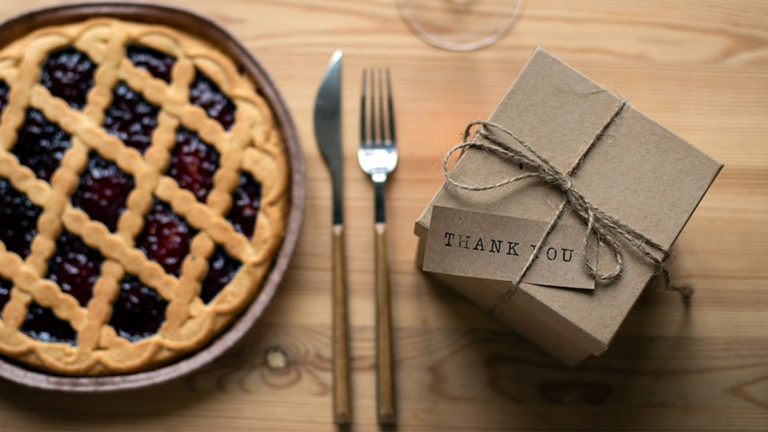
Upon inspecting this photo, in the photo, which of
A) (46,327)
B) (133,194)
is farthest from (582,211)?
(46,327)

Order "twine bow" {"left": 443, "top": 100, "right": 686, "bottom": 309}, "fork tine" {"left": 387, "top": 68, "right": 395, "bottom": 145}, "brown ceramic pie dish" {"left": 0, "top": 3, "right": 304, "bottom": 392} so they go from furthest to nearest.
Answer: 1. "fork tine" {"left": 387, "top": 68, "right": 395, "bottom": 145}
2. "brown ceramic pie dish" {"left": 0, "top": 3, "right": 304, "bottom": 392}
3. "twine bow" {"left": 443, "top": 100, "right": 686, "bottom": 309}

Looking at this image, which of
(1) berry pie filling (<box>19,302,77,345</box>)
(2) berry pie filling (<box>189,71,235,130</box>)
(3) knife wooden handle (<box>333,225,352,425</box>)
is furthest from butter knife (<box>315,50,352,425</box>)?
(1) berry pie filling (<box>19,302,77,345</box>)

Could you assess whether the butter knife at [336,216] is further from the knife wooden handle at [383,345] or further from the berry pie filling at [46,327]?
the berry pie filling at [46,327]

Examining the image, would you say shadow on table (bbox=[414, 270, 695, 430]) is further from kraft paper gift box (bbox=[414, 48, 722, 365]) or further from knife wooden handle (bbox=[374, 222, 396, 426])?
kraft paper gift box (bbox=[414, 48, 722, 365])

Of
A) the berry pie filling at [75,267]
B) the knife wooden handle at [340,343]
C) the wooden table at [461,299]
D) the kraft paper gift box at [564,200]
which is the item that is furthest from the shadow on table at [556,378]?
the berry pie filling at [75,267]

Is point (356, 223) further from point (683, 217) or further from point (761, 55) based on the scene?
point (761, 55)

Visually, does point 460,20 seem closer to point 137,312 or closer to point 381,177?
point 381,177
